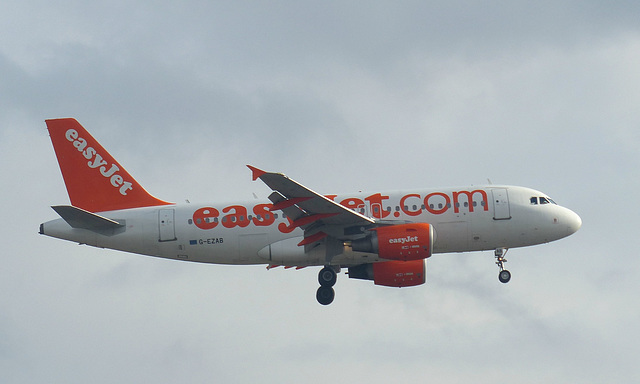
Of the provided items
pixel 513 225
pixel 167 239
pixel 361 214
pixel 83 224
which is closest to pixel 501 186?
pixel 513 225

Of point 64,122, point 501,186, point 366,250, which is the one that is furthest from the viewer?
point 64,122

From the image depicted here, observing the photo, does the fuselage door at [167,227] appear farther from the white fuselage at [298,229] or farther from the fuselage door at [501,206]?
the fuselage door at [501,206]

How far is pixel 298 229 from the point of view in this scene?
167 ft

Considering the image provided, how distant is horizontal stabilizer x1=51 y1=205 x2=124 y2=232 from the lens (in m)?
49.5

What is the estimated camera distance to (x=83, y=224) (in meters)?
50.9

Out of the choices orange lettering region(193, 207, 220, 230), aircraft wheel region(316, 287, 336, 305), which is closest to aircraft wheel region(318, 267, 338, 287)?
aircraft wheel region(316, 287, 336, 305)

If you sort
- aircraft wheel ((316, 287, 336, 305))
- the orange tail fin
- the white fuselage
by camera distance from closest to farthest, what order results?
the white fuselage < aircraft wheel ((316, 287, 336, 305)) < the orange tail fin

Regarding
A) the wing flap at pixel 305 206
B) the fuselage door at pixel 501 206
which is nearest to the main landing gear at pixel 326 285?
the wing flap at pixel 305 206

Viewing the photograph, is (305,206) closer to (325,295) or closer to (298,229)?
(298,229)

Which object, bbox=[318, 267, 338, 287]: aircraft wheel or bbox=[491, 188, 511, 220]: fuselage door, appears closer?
bbox=[491, 188, 511, 220]: fuselage door

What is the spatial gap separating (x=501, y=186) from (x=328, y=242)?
9.72 metres

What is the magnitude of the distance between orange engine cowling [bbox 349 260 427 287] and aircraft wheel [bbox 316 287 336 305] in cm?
267

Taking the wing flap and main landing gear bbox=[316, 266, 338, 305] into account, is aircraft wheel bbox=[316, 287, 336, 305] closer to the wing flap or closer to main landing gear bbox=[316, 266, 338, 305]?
main landing gear bbox=[316, 266, 338, 305]

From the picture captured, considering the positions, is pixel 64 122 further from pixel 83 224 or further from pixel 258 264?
pixel 258 264
